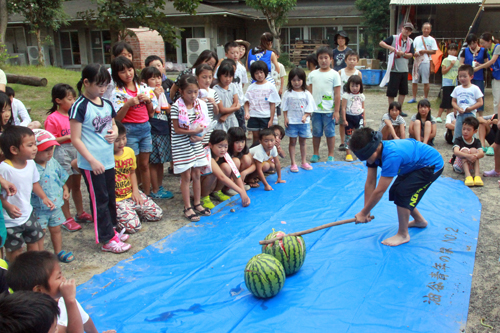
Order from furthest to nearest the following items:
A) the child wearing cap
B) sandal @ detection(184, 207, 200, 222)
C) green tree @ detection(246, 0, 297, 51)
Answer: green tree @ detection(246, 0, 297, 51) → sandal @ detection(184, 207, 200, 222) → the child wearing cap

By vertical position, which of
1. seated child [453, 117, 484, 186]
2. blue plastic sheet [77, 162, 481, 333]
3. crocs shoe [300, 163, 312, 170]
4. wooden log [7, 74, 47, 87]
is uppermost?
wooden log [7, 74, 47, 87]

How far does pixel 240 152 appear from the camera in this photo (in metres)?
5.68

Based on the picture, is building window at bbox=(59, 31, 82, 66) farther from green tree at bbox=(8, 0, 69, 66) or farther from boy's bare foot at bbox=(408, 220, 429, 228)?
boy's bare foot at bbox=(408, 220, 429, 228)

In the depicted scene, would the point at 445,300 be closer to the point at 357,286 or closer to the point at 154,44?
the point at 357,286

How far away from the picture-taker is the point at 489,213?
485 cm

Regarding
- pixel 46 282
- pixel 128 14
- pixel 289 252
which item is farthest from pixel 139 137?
pixel 128 14

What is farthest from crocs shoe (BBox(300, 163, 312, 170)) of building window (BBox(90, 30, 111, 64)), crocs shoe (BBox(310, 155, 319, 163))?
building window (BBox(90, 30, 111, 64))

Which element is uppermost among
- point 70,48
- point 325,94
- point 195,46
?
point 70,48

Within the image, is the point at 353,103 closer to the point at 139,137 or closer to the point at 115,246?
the point at 139,137

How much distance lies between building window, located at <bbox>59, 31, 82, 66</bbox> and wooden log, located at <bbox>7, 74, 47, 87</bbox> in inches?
592

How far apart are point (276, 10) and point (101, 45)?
10.6 m

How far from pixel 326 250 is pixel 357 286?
64 centimetres

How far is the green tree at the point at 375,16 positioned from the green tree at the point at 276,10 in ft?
11.9

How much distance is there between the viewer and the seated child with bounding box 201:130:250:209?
516cm
